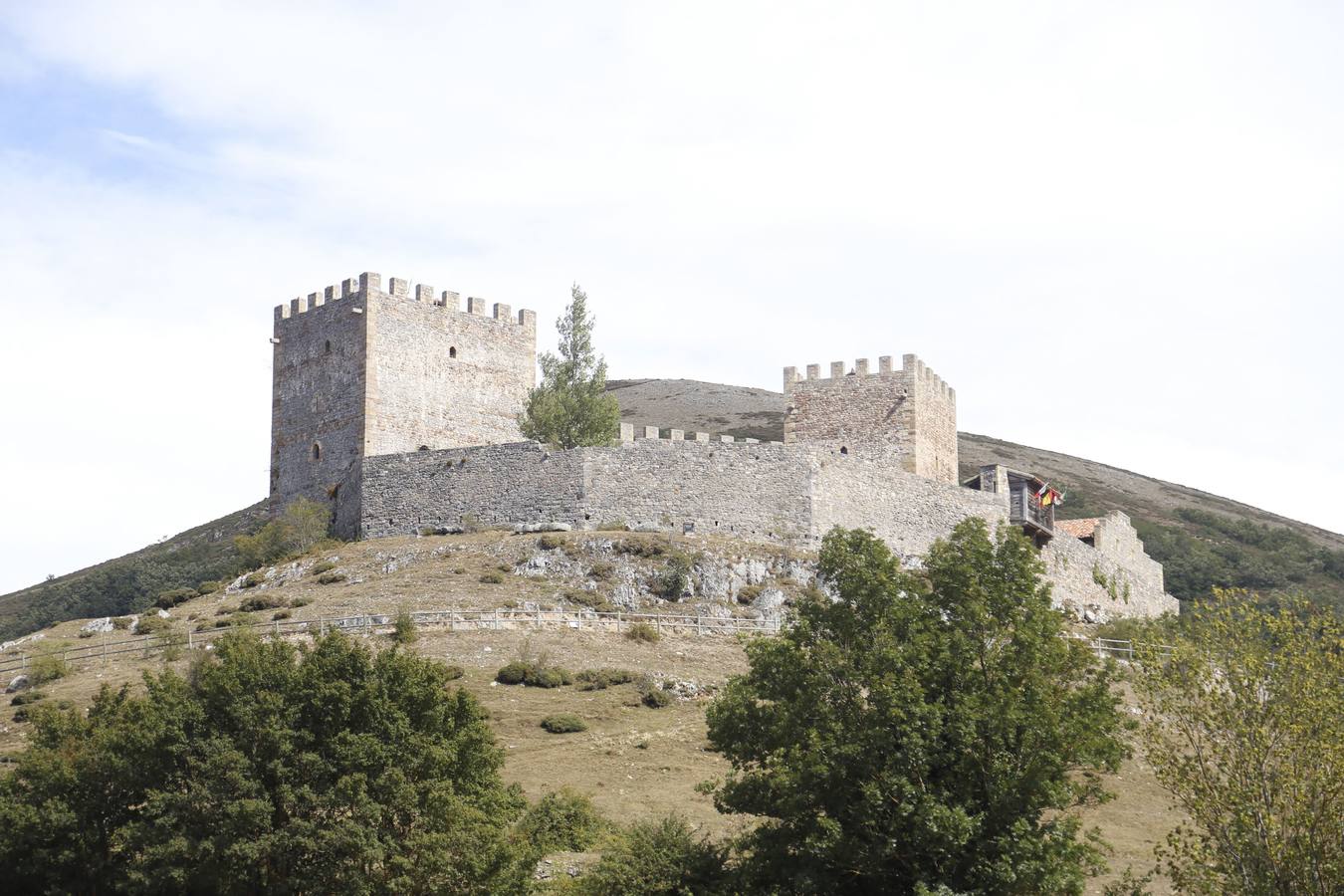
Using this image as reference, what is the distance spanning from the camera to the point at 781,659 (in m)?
27.3

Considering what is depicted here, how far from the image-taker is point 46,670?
42375 millimetres

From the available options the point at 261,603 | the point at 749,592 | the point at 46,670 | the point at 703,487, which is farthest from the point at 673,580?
the point at 46,670

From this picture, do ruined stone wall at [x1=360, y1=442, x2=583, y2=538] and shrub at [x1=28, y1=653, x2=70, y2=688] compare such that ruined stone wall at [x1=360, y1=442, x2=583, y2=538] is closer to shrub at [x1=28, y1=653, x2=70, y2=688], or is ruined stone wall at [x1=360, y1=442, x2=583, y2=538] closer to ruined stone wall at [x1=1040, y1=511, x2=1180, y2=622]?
shrub at [x1=28, y1=653, x2=70, y2=688]

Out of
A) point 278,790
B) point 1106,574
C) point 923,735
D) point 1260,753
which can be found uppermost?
point 1106,574

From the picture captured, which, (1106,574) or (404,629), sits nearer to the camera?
(404,629)

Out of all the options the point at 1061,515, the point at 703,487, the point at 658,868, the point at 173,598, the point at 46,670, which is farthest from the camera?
the point at 1061,515

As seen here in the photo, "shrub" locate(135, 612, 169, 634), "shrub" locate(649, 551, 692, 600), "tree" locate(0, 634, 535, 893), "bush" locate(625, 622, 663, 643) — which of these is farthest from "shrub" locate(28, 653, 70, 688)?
"shrub" locate(649, 551, 692, 600)

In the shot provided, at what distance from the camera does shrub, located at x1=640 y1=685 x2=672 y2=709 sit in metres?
39.7

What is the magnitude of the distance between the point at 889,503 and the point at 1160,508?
69.1 metres

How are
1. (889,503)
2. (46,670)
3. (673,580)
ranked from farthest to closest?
(889,503), (673,580), (46,670)

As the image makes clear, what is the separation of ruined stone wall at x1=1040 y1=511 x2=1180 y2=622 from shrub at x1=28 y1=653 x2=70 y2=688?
30490 millimetres

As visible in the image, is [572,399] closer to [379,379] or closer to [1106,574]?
[379,379]

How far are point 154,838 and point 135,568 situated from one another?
55.3m

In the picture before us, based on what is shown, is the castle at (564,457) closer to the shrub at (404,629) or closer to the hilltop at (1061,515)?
the hilltop at (1061,515)
